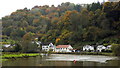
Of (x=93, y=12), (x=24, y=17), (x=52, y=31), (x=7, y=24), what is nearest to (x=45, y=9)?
(x=24, y=17)

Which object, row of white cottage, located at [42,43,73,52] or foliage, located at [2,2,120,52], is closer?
foliage, located at [2,2,120,52]

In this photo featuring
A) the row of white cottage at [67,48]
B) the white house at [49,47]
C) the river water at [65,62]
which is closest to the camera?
the river water at [65,62]

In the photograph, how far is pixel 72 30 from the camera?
84.2 m

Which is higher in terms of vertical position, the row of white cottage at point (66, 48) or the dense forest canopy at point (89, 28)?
the dense forest canopy at point (89, 28)

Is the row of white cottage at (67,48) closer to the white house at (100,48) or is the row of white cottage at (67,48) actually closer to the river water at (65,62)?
the white house at (100,48)

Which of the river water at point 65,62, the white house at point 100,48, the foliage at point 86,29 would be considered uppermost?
the foliage at point 86,29

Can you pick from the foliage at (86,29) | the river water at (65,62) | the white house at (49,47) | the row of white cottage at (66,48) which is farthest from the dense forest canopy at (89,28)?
the river water at (65,62)

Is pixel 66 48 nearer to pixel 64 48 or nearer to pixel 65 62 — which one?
pixel 64 48

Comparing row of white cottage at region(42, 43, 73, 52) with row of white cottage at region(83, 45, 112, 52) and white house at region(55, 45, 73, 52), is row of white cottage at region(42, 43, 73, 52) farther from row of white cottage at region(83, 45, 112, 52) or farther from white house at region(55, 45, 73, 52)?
Answer: row of white cottage at region(83, 45, 112, 52)

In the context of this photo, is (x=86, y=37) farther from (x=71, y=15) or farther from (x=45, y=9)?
(x=45, y=9)

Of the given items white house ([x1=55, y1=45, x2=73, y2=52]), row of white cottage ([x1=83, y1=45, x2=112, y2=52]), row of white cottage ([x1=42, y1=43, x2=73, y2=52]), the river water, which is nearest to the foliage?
row of white cottage ([x1=42, y1=43, x2=73, y2=52])

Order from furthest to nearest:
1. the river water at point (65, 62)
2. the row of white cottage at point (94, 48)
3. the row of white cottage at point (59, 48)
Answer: the row of white cottage at point (59, 48), the row of white cottage at point (94, 48), the river water at point (65, 62)

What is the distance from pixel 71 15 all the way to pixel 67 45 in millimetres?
15511

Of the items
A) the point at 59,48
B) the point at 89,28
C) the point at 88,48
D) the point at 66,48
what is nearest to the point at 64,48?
the point at 66,48
